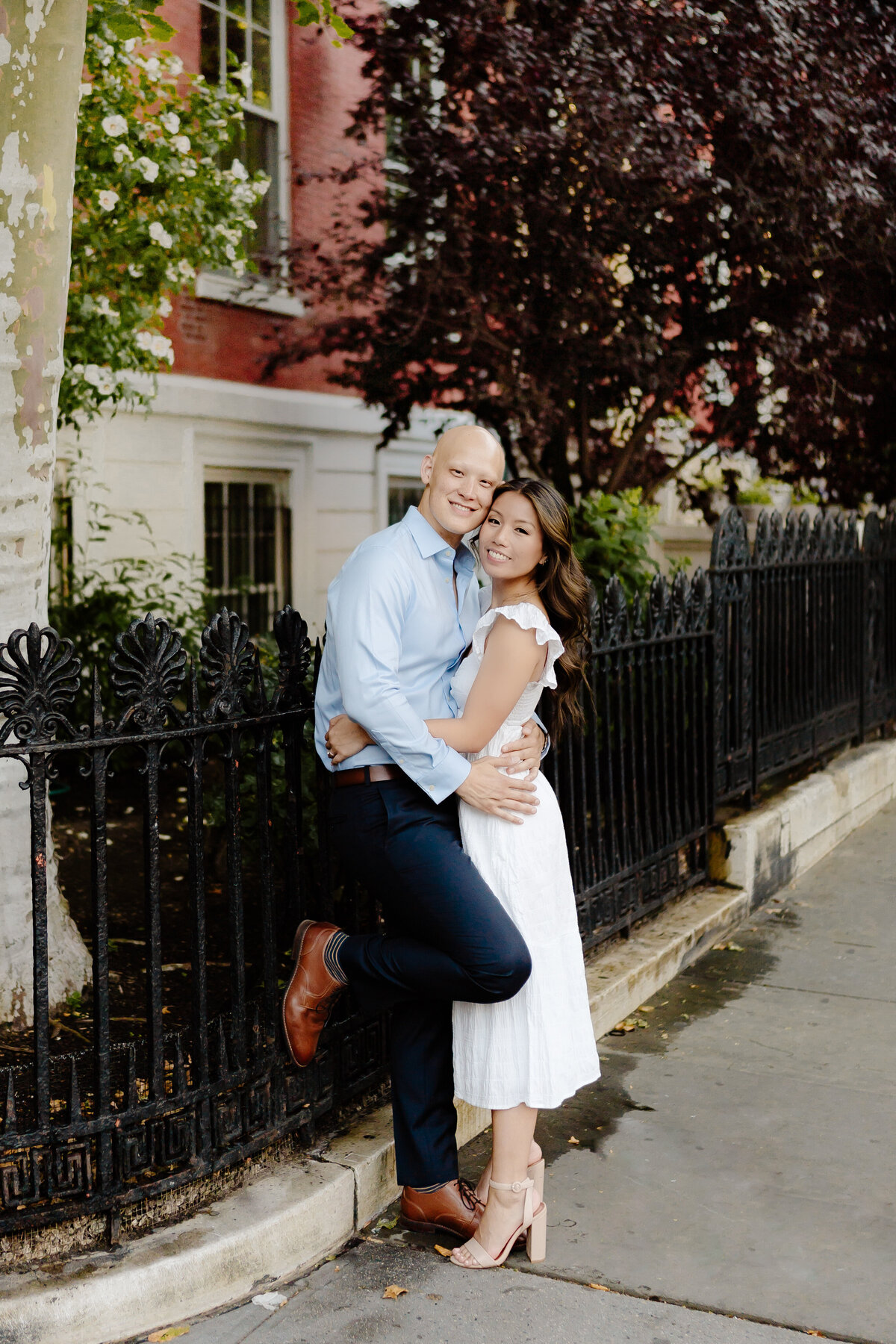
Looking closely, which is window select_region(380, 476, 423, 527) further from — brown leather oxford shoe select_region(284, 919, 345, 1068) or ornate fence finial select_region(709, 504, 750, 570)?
brown leather oxford shoe select_region(284, 919, 345, 1068)

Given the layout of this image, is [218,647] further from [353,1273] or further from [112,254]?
[112,254]

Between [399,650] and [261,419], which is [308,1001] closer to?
[399,650]

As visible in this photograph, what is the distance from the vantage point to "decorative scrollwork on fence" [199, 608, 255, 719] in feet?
10.3

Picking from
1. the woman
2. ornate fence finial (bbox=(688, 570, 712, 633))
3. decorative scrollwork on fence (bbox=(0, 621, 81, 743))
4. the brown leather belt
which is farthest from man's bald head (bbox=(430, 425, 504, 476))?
ornate fence finial (bbox=(688, 570, 712, 633))

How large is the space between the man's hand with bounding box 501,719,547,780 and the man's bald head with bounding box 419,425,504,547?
53cm

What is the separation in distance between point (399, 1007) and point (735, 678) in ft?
11.2

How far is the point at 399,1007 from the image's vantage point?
3.37 meters

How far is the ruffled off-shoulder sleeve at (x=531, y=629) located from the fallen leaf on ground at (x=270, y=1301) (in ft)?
5.13

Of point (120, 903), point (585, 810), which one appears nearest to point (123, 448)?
point (120, 903)

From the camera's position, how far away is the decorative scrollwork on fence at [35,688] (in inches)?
108

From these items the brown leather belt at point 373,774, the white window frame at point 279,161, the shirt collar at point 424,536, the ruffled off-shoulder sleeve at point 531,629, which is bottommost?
the brown leather belt at point 373,774

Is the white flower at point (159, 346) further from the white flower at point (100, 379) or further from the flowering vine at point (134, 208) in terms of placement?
the white flower at point (100, 379)

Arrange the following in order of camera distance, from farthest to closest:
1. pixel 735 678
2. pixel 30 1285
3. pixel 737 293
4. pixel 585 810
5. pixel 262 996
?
pixel 737 293
pixel 735 678
pixel 585 810
pixel 262 996
pixel 30 1285

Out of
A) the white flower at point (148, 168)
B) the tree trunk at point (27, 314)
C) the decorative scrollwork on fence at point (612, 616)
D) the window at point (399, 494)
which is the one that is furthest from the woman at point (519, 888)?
the window at point (399, 494)
